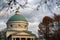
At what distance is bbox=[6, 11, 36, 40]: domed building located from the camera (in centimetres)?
7306

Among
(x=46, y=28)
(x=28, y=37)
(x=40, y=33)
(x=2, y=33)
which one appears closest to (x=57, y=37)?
(x=46, y=28)

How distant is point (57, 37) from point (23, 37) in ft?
97.9

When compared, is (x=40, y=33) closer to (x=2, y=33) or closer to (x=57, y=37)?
(x=57, y=37)

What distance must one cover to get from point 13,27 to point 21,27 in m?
2.12

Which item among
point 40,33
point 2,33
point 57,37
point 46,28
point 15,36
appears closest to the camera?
point 57,37

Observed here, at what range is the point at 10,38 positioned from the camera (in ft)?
248

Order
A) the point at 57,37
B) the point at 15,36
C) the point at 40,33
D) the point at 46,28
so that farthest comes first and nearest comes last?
1. the point at 15,36
2. the point at 40,33
3. the point at 46,28
4. the point at 57,37

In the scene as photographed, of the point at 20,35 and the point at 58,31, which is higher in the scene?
the point at 58,31

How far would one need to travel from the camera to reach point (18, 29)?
75750 mm

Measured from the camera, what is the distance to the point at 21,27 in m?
75.2

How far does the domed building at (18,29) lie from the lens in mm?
73062

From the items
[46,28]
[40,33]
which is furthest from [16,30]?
[46,28]

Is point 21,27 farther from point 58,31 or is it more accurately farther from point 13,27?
point 58,31

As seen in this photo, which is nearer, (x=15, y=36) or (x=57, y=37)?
(x=57, y=37)
